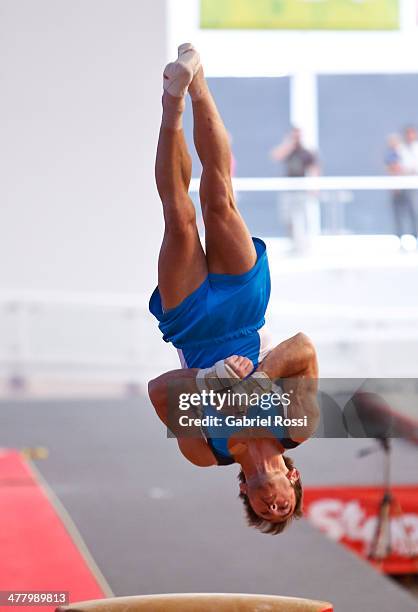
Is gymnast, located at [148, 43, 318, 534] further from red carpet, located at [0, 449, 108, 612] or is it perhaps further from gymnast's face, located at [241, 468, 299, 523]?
red carpet, located at [0, 449, 108, 612]

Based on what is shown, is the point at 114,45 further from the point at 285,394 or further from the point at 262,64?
the point at 285,394

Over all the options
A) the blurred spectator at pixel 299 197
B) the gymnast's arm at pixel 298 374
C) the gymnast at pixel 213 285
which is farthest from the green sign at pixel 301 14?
the gymnast's arm at pixel 298 374

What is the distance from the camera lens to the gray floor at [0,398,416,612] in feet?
Result: 12.3

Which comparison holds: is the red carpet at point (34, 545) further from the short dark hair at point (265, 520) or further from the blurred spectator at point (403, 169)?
the blurred spectator at point (403, 169)

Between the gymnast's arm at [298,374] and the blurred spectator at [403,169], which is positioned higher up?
the blurred spectator at [403,169]

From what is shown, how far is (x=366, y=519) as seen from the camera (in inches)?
171

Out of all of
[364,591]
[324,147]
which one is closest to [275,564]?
[364,591]

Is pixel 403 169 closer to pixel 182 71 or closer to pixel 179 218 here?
pixel 179 218

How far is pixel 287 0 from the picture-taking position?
4.71m

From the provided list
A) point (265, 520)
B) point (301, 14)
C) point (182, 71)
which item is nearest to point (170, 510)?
point (265, 520)

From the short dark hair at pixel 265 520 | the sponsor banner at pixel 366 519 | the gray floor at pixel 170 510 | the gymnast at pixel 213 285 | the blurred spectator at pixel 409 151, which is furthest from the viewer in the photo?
the blurred spectator at pixel 409 151

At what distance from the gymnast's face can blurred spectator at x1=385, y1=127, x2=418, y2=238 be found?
238cm

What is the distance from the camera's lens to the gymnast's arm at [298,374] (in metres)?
2.74

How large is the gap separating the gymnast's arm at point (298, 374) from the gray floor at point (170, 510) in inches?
37.6
